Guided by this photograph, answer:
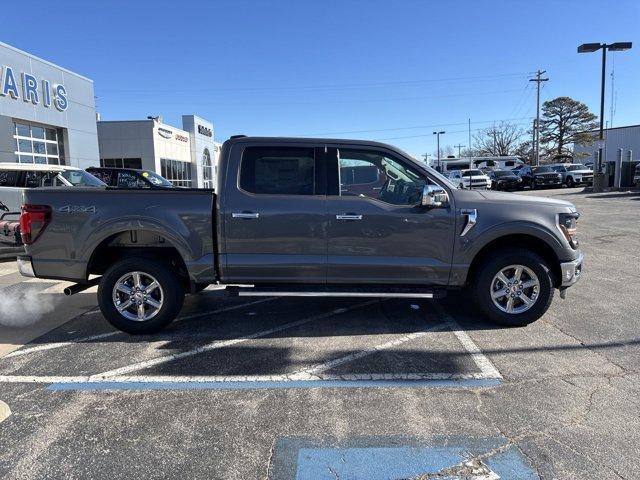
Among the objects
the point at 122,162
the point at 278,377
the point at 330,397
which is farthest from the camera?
the point at 122,162

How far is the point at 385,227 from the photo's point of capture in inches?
198

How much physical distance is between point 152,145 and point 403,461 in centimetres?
3233

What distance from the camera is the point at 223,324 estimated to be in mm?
5574

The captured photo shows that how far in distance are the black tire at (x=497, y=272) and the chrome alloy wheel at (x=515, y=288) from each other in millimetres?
37

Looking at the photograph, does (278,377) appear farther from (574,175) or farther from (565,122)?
(565,122)

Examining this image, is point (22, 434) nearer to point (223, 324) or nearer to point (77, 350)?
point (77, 350)

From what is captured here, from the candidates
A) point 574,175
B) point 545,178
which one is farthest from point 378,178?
point 574,175

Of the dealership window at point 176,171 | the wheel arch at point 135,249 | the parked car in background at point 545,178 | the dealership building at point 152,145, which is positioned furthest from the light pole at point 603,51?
the wheel arch at point 135,249

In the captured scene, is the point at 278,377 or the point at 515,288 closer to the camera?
the point at 278,377

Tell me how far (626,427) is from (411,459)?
1.53 m

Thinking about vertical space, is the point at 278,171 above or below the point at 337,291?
above

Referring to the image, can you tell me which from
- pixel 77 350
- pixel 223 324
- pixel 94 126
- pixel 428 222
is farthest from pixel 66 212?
pixel 94 126

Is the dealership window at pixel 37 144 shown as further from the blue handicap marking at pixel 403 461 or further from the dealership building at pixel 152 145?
Result: the blue handicap marking at pixel 403 461

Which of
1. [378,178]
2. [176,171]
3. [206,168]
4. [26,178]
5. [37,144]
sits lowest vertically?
[378,178]
